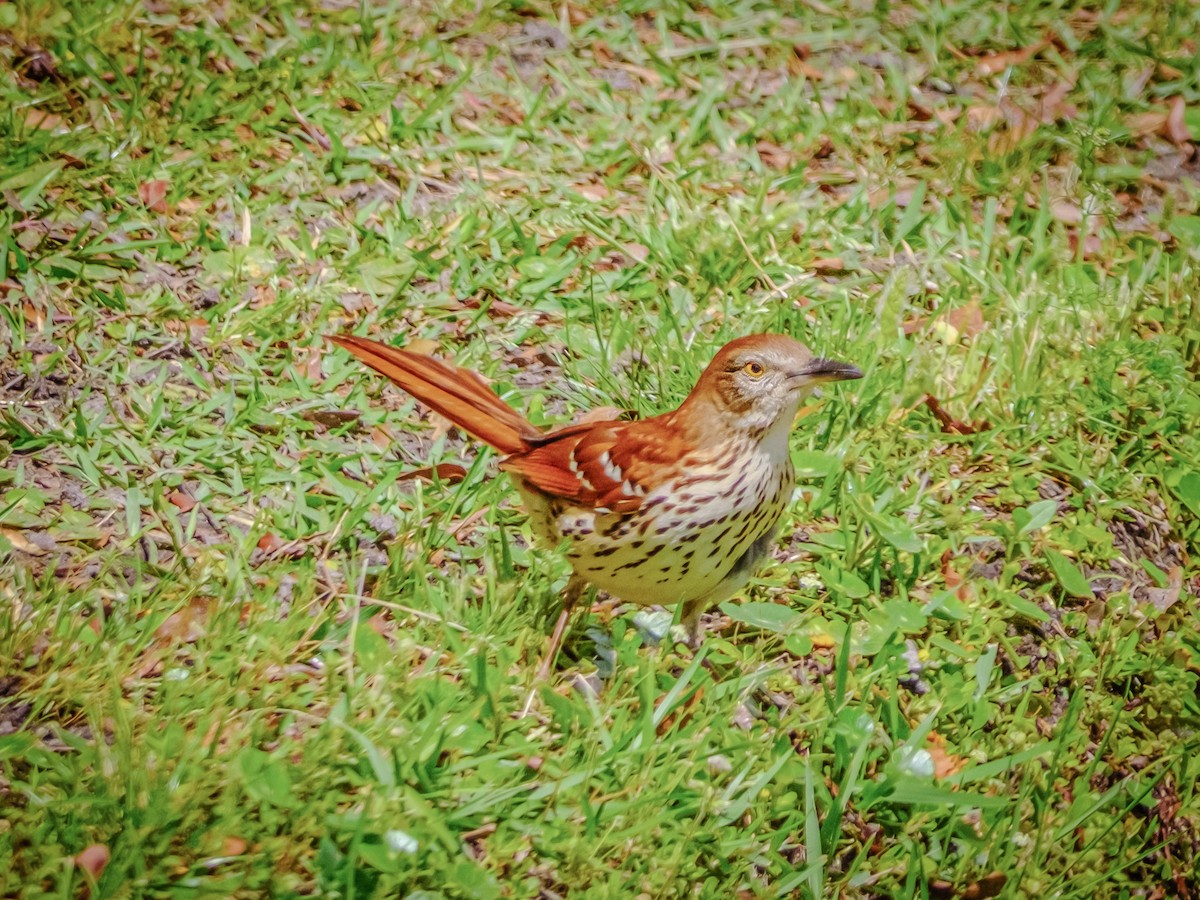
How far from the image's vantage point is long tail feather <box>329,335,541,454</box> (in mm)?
3299

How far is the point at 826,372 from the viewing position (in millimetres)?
2984

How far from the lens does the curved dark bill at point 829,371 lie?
2.98 meters

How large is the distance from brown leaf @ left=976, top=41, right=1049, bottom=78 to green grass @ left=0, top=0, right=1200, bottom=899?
0.04 meters

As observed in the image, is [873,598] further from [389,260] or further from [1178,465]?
[389,260]

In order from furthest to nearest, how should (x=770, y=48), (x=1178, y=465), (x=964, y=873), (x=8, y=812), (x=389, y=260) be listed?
(x=770, y=48), (x=389, y=260), (x=1178, y=465), (x=964, y=873), (x=8, y=812)

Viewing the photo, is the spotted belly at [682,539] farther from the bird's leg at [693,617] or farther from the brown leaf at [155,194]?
the brown leaf at [155,194]

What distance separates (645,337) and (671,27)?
91.3 inches

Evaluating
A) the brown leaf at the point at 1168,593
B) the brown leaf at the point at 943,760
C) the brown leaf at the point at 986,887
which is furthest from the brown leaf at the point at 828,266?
the brown leaf at the point at 986,887

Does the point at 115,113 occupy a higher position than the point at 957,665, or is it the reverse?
the point at 115,113

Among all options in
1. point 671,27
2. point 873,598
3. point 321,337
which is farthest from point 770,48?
point 873,598

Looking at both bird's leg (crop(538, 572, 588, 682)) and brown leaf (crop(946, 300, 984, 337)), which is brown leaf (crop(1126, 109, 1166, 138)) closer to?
brown leaf (crop(946, 300, 984, 337))

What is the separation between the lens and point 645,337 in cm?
429

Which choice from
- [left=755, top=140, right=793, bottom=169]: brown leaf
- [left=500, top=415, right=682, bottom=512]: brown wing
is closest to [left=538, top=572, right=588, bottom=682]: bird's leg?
[left=500, top=415, right=682, bottom=512]: brown wing

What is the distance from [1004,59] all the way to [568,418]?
3.40 metres
